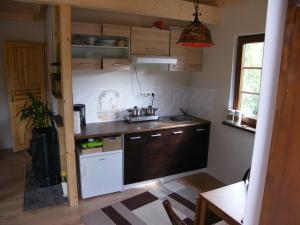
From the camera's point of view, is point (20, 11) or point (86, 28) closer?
point (86, 28)

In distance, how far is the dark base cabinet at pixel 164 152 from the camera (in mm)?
3250

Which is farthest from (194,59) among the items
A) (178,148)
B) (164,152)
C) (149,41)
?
(164,152)

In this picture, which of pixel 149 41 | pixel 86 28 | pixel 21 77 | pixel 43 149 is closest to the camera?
pixel 86 28

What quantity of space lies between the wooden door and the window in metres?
3.58

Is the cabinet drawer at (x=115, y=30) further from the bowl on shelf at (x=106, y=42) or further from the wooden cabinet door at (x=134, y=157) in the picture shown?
the wooden cabinet door at (x=134, y=157)

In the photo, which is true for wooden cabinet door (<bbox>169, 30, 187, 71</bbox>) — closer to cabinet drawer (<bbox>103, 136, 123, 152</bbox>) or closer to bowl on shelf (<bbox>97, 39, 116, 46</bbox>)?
bowl on shelf (<bbox>97, 39, 116, 46</bbox>)

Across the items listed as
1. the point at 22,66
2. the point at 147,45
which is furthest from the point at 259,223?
the point at 22,66

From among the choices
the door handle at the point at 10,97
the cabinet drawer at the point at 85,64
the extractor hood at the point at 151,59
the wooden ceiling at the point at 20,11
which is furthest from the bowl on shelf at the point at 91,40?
the door handle at the point at 10,97

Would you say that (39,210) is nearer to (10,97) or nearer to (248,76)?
(10,97)

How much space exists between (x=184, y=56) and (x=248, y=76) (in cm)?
101

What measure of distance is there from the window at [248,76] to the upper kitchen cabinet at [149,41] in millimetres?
1034

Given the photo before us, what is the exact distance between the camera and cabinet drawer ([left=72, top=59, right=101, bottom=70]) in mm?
2996

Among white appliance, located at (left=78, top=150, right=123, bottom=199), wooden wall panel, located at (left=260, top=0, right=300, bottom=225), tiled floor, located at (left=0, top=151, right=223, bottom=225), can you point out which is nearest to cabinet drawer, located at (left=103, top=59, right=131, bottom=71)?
white appliance, located at (left=78, top=150, right=123, bottom=199)

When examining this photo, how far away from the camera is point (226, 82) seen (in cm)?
Answer: 343
